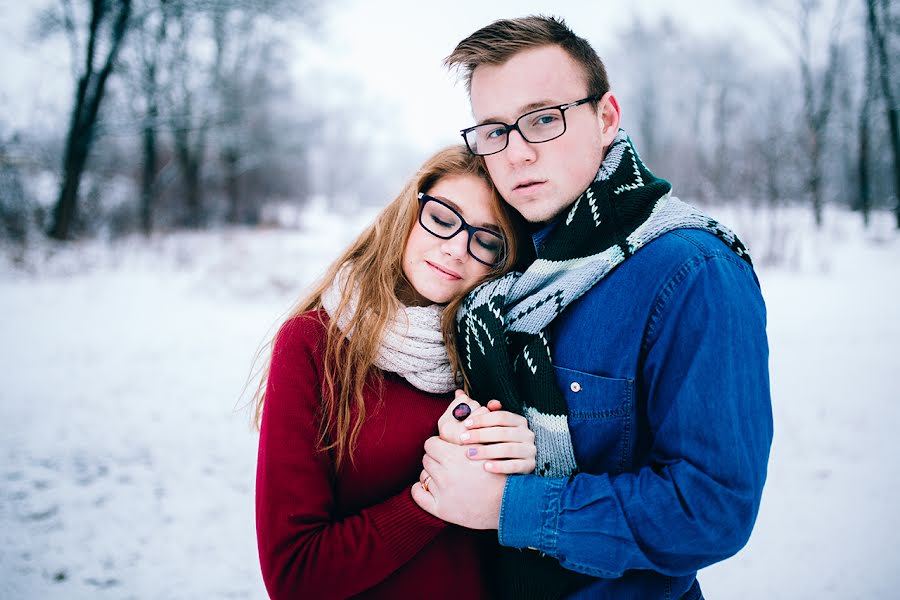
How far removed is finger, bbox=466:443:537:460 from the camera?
133 cm

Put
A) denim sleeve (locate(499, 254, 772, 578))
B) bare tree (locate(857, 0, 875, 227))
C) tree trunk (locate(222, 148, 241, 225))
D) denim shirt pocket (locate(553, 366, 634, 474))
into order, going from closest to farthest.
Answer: denim sleeve (locate(499, 254, 772, 578)), denim shirt pocket (locate(553, 366, 634, 474)), bare tree (locate(857, 0, 875, 227)), tree trunk (locate(222, 148, 241, 225))

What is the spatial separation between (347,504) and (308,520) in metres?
0.19

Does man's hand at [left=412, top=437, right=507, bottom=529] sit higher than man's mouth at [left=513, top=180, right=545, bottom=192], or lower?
lower

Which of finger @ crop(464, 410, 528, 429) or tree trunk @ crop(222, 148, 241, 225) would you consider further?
tree trunk @ crop(222, 148, 241, 225)

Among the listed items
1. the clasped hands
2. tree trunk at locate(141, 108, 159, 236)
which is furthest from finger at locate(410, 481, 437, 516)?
tree trunk at locate(141, 108, 159, 236)

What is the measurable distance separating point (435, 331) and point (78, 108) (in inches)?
537

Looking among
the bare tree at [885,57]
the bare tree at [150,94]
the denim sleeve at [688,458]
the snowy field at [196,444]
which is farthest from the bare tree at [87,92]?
the bare tree at [885,57]

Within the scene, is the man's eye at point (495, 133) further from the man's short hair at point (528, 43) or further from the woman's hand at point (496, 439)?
the woman's hand at point (496, 439)

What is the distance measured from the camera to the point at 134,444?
4027mm

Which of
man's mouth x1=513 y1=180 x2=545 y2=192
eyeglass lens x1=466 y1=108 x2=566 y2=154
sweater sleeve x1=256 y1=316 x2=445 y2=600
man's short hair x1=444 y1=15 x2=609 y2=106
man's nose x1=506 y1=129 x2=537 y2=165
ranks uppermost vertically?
man's short hair x1=444 y1=15 x2=609 y2=106

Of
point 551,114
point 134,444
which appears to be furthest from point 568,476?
point 134,444

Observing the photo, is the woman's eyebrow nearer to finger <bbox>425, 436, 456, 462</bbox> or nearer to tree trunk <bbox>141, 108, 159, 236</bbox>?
finger <bbox>425, 436, 456, 462</bbox>

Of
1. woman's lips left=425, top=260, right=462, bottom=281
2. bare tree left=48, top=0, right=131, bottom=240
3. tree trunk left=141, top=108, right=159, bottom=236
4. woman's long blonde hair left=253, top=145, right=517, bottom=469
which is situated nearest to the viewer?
woman's long blonde hair left=253, top=145, right=517, bottom=469

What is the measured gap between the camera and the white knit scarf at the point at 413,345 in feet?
5.24
